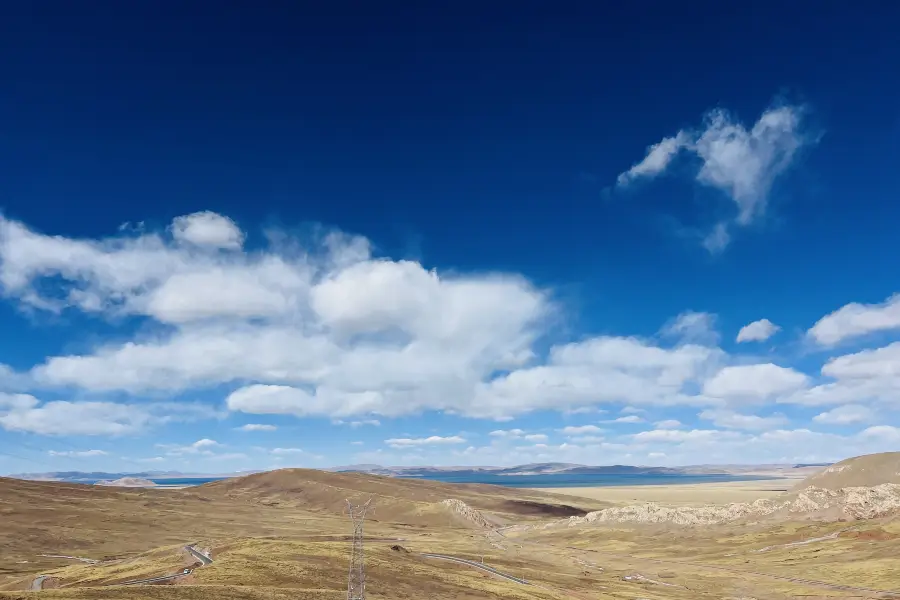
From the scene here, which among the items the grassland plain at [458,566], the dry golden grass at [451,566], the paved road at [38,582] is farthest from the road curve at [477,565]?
the paved road at [38,582]

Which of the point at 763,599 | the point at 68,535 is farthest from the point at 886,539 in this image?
the point at 68,535

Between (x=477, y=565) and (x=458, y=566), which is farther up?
(x=458, y=566)

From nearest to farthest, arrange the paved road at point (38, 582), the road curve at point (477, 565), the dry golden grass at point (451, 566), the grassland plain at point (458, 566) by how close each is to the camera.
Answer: the dry golden grass at point (451, 566) < the grassland plain at point (458, 566) < the paved road at point (38, 582) < the road curve at point (477, 565)

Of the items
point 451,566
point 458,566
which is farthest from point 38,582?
point 458,566

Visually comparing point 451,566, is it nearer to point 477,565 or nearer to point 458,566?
point 458,566

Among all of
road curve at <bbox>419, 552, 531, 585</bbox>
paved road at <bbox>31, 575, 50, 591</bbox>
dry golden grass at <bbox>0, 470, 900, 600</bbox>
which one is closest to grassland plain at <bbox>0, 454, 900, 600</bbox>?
dry golden grass at <bbox>0, 470, 900, 600</bbox>

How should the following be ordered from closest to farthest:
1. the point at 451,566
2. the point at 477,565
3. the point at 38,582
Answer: the point at 38,582
the point at 451,566
the point at 477,565

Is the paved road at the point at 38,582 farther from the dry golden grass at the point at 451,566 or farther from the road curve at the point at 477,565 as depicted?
the road curve at the point at 477,565

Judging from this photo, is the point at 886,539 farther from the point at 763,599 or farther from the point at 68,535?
the point at 68,535
